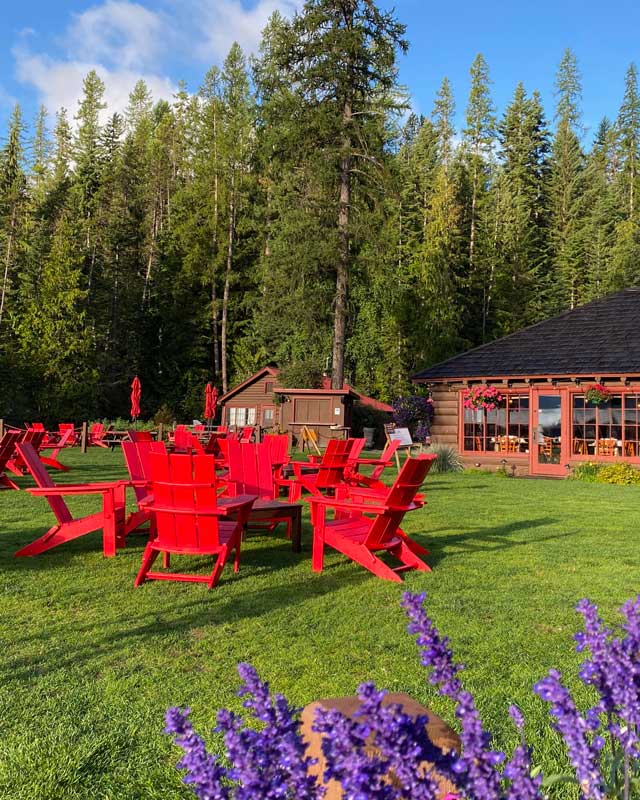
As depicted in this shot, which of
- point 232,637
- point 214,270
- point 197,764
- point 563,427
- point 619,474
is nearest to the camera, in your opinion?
point 197,764

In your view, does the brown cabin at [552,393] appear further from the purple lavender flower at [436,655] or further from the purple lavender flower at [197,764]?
the purple lavender flower at [197,764]

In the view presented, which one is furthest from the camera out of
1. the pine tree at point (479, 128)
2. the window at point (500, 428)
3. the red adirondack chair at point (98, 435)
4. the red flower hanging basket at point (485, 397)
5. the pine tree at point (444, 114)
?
the pine tree at point (444, 114)

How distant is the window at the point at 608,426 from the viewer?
16359 millimetres

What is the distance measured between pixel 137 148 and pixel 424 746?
1868 inches

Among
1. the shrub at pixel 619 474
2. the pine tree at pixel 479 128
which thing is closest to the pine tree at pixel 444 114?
the pine tree at pixel 479 128

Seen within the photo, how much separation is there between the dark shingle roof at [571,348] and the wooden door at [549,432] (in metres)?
0.74

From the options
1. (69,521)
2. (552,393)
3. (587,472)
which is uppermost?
(552,393)

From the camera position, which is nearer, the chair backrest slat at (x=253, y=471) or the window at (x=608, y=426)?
the chair backrest slat at (x=253, y=471)

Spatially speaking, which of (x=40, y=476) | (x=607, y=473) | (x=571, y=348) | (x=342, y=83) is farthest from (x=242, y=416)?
(x=40, y=476)

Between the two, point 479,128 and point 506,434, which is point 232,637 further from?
point 479,128

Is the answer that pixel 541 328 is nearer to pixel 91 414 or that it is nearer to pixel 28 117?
pixel 91 414

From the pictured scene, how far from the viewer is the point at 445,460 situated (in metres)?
16.7

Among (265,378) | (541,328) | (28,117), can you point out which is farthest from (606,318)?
(28,117)

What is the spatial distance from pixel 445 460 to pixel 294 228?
11436mm
